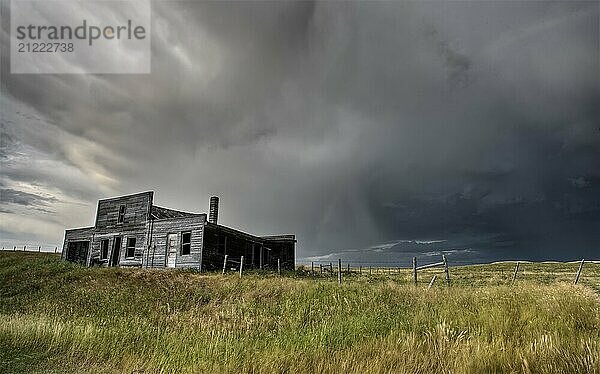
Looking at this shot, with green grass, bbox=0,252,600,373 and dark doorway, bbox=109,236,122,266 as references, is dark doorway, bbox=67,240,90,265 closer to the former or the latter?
dark doorway, bbox=109,236,122,266

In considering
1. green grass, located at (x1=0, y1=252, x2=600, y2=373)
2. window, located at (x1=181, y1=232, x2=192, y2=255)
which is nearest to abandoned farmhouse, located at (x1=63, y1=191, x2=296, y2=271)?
window, located at (x1=181, y1=232, x2=192, y2=255)

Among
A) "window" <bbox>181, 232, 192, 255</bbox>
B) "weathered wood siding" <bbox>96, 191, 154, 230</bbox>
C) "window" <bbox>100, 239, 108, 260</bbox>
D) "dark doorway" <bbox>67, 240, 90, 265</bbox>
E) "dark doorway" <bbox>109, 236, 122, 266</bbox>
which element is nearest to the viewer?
"window" <bbox>181, 232, 192, 255</bbox>

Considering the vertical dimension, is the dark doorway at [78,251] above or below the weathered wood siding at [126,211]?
below

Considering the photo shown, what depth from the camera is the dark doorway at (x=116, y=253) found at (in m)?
33.3

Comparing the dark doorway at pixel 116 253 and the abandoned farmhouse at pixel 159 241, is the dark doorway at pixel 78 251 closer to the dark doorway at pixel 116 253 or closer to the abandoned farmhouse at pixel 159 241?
the abandoned farmhouse at pixel 159 241

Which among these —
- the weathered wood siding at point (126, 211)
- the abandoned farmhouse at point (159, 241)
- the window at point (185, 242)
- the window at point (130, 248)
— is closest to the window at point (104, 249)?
the abandoned farmhouse at point (159, 241)

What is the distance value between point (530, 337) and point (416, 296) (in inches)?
240

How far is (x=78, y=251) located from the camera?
38.4 metres

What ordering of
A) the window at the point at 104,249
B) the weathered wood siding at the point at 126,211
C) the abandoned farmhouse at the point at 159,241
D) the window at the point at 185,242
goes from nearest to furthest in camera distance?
the abandoned farmhouse at the point at 159,241 < the window at the point at 185,242 < the weathered wood siding at the point at 126,211 < the window at the point at 104,249

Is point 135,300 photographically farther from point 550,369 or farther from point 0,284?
point 550,369

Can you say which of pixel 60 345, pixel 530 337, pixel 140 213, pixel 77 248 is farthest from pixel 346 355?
pixel 77 248

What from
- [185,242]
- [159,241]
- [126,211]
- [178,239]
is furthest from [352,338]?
[126,211]

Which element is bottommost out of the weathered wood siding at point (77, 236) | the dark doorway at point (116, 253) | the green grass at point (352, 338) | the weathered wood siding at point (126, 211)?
the green grass at point (352, 338)

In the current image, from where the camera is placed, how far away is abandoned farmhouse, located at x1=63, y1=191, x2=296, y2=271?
94.7 feet
